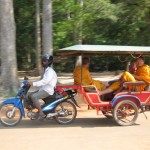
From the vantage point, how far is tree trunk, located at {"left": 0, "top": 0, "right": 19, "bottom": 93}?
43.4 feet

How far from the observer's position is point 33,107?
29.1ft

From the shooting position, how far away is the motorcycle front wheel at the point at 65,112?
8.98 meters

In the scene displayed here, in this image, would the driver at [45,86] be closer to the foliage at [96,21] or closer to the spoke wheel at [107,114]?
the spoke wheel at [107,114]

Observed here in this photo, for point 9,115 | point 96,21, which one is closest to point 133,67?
point 9,115

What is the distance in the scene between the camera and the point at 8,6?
13.2m

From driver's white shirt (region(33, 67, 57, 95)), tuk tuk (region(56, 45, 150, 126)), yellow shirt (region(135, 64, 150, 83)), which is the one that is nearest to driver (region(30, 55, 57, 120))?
driver's white shirt (region(33, 67, 57, 95))

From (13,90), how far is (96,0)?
14356mm

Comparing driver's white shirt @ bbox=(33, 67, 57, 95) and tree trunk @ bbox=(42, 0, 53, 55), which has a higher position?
tree trunk @ bbox=(42, 0, 53, 55)

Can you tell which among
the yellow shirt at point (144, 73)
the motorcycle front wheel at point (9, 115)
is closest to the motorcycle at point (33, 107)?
the motorcycle front wheel at point (9, 115)

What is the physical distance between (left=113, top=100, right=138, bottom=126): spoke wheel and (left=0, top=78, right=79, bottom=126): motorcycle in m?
1.01

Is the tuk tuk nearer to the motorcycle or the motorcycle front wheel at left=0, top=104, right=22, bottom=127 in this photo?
the motorcycle

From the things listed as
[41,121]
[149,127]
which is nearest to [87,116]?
[41,121]
